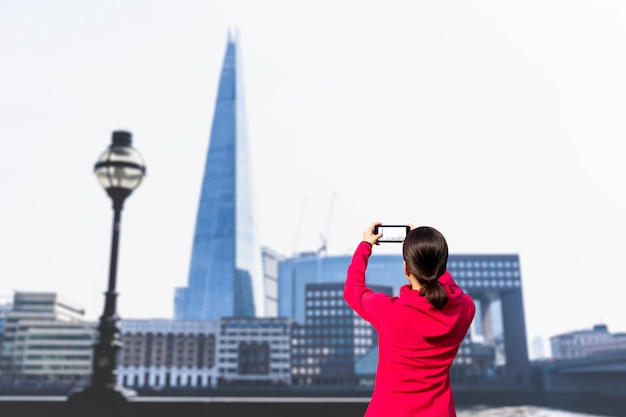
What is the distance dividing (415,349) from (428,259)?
0.42 m

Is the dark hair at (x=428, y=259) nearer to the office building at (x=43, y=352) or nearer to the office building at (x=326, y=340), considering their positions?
the office building at (x=326, y=340)

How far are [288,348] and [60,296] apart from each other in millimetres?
70693

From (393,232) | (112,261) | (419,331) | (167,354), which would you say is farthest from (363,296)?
(167,354)

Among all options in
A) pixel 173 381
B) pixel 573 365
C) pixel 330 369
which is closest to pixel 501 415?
pixel 573 365

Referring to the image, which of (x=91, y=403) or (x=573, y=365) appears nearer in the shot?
(x=91, y=403)

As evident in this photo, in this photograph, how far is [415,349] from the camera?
8.77 feet

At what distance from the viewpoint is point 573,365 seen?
108 meters

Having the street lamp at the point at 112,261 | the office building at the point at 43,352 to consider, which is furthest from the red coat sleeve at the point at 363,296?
the office building at the point at 43,352

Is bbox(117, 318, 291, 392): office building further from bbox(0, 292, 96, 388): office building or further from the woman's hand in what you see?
the woman's hand

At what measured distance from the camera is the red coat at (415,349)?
2.63 m

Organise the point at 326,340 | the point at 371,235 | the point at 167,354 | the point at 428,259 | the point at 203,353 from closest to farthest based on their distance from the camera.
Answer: the point at 428,259, the point at 371,235, the point at 326,340, the point at 203,353, the point at 167,354

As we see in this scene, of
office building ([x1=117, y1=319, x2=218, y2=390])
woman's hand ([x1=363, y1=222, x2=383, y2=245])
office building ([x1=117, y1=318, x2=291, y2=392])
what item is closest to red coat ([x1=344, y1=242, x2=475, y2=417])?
woman's hand ([x1=363, y1=222, x2=383, y2=245])

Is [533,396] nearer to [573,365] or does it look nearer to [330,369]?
[573,365]

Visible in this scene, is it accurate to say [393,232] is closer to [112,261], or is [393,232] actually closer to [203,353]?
[112,261]
